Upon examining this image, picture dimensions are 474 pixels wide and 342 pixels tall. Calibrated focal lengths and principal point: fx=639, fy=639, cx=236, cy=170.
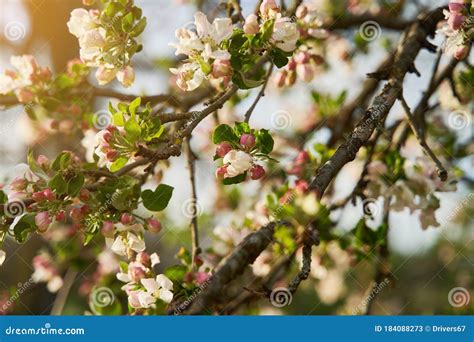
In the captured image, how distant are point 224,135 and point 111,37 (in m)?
0.39

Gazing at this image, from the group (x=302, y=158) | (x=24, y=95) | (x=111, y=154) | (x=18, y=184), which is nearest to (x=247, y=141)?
(x=111, y=154)

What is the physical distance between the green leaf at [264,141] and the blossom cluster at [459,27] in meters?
0.59

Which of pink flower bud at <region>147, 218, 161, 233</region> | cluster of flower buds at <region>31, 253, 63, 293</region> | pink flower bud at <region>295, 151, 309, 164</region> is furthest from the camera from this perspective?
cluster of flower buds at <region>31, 253, 63, 293</region>

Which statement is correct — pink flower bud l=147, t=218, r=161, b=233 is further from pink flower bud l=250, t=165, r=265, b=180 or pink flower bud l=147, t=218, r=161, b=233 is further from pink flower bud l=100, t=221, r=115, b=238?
pink flower bud l=250, t=165, r=265, b=180

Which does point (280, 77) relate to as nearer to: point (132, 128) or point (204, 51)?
point (204, 51)

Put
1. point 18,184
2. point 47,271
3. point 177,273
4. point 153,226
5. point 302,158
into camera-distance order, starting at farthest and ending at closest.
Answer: point 47,271, point 302,158, point 177,273, point 153,226, point 18,184

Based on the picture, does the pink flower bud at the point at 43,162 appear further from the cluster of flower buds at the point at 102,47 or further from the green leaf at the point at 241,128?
the green leaf at the point at 241,128

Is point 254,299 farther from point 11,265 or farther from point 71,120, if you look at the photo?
point 11,265

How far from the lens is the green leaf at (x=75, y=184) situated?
136cm

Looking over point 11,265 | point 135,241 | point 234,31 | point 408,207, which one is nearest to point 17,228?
point 135,241

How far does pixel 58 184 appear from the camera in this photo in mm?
1340

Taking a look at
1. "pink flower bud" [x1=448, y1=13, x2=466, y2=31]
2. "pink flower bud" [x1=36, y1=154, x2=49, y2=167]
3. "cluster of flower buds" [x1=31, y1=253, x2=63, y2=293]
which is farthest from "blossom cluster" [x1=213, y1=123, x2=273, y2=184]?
"cluster of flower buds" [x1=31, y1=253, x2=63, y2=293]

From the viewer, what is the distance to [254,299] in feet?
6.93

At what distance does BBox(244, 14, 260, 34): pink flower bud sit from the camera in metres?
1.31
